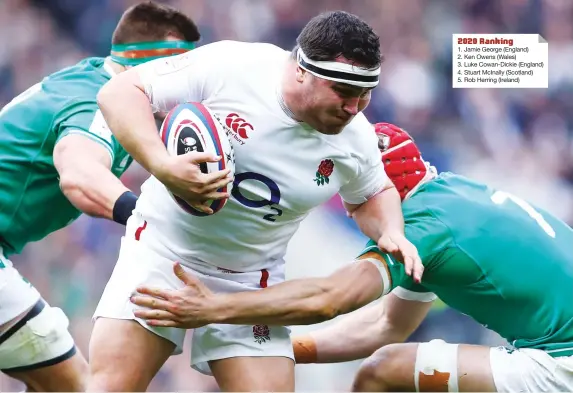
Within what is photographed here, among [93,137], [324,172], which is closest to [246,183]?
[324,172]

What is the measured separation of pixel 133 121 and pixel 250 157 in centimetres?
50

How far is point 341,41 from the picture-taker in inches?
148

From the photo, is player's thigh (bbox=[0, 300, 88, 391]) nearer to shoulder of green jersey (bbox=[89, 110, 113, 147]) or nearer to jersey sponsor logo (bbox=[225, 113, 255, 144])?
shoulder of green jersey (bbox=[89, 110, 113, 147])

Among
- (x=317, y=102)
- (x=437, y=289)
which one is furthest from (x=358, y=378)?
(x=317, y=102)

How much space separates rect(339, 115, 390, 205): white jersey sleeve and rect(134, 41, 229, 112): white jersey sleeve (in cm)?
62

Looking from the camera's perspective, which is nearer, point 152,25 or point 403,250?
point 403,250

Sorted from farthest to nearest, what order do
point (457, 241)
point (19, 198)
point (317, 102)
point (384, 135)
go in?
point (19, 198)
point (384, 135)
point (457, 241)
point (317, 102)

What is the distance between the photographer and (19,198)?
4891 mm

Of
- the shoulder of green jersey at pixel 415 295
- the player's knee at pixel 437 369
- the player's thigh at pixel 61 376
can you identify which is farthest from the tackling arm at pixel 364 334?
the player's thigh at pixel 61 376

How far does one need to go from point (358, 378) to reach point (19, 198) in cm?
190

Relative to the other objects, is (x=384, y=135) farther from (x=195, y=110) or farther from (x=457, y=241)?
(x=195, y=110)

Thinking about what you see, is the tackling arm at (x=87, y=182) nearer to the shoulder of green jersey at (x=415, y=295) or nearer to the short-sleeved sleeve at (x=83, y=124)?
the short-sleeved sleeve at (x=83, y=124)

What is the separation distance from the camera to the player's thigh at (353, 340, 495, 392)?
4.28 m

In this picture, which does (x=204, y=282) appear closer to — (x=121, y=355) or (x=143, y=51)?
(x=121, y=355)
